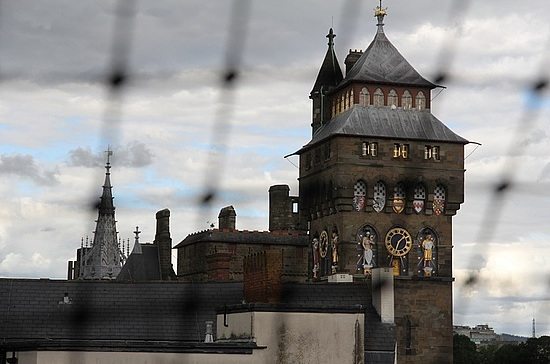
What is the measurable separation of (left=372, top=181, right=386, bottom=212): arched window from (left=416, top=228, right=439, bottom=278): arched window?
8.64 ft

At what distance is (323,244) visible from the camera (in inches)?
3236

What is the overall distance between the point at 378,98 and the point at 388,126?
1964mm

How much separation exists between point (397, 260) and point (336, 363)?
31.2 metres

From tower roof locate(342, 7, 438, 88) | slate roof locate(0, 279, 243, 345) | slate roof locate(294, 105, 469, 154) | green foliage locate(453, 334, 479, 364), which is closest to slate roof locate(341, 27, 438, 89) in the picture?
tower roof locate(342, 7, 438, 88)

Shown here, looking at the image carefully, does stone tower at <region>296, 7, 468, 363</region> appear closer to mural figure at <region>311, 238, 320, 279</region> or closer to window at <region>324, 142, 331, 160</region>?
mural figure at <region>311, 238, 320, 279</region>

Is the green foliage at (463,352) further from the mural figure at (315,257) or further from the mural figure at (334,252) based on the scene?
the mural figure at (334,252)

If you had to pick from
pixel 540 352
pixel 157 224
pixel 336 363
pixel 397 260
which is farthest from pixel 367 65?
pixel 540 352

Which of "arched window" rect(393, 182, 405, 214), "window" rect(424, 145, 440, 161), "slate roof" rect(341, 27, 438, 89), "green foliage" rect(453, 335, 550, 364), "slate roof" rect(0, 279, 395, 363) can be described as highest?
"slate roof" rect(341, 27, 438, 89)

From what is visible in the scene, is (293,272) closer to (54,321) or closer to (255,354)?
(54,321)

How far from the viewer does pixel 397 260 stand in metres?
79.6

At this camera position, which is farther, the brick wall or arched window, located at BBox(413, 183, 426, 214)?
arched window, located at BBox(413, 183, 426, 214)

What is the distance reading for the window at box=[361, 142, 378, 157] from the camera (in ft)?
263

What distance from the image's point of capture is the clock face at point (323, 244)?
268 ft

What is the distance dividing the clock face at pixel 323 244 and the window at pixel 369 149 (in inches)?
201
